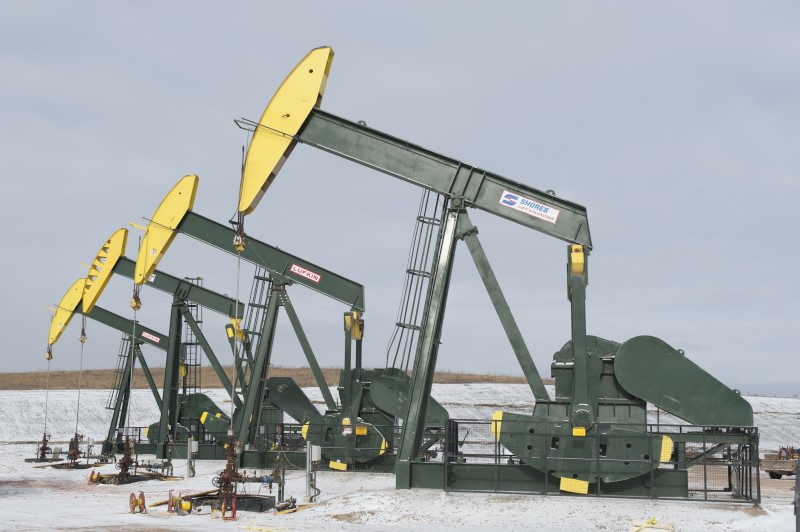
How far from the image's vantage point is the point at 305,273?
22188 millimetres

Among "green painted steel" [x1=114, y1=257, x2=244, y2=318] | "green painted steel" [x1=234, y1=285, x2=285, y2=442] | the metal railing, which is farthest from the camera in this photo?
"green painted steel" [x1=114, y1=257, x2=244, y2=318]

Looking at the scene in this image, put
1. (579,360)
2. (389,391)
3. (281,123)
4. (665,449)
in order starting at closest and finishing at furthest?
(665,449), (579,360), (281,123), (389,391)

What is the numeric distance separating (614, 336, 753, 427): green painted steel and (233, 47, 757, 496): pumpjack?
0.05ft

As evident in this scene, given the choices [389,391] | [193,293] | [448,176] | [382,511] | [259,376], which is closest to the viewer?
[382,511]

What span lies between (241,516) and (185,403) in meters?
14.8

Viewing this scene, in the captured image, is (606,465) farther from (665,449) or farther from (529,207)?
(529,207)

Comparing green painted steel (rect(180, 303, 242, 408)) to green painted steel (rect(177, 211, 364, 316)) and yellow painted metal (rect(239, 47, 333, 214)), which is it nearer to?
green painted steel (rect(177, 211, 364, 316))

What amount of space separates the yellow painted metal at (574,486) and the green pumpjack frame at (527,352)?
0.13m

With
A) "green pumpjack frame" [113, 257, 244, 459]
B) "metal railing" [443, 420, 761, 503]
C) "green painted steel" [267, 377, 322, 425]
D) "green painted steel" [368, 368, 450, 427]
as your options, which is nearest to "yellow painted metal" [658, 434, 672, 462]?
"metal railing" [443, 420, 761, 503]

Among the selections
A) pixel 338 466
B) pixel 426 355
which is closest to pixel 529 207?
pixel 426 355

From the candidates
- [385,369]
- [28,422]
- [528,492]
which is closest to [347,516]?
[528,492]

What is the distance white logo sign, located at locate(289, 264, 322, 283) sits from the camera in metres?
22.1

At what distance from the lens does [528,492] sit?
45.2ft

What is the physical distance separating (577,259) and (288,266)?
32.1 feet
